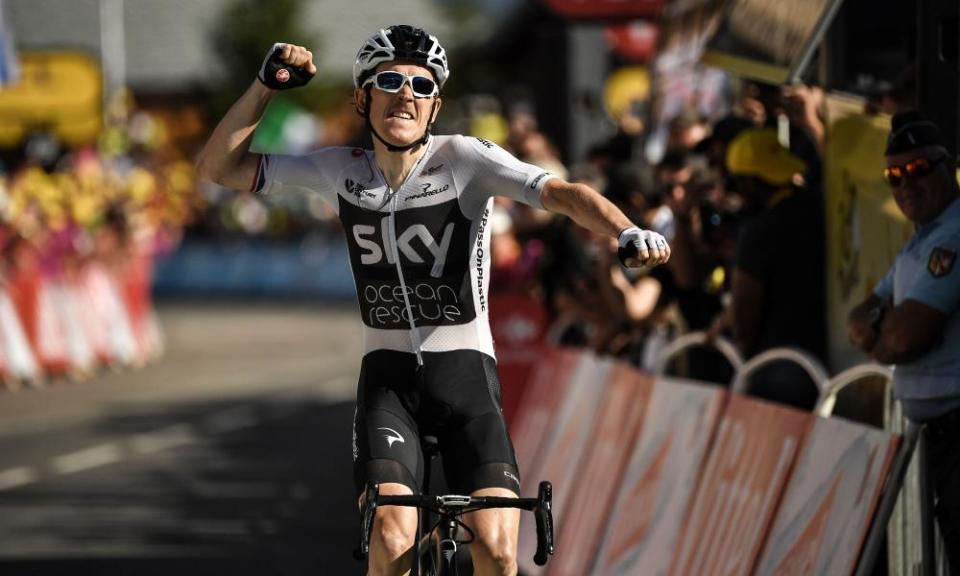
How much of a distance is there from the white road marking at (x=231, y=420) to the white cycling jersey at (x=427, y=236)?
11.6 m

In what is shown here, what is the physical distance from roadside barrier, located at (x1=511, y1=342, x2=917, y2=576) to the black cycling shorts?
104 cm

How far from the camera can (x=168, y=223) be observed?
42.3 meters

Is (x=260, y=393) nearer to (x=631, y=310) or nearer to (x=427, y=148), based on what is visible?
(x=631, y=310)

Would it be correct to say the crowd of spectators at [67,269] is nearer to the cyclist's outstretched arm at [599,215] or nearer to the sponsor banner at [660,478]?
the sponsor banner at [660,478]

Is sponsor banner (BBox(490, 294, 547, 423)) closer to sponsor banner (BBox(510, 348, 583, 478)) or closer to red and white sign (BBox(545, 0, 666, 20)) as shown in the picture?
sponsor banner (BBox(510, 348, 583, 478))

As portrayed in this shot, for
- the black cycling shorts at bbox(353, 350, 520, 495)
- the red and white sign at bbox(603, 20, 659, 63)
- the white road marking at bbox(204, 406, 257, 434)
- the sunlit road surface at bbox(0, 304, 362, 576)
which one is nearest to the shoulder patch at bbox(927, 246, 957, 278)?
the black cycling shorts at bbox(353, 350, 520, 495)

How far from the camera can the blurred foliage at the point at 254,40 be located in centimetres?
5706

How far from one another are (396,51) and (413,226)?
59 cm

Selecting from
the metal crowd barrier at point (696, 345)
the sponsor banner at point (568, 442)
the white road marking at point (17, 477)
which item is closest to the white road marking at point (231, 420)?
the white road marking at point (17, 477)

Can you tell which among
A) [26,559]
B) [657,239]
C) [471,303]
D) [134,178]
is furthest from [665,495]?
[134,178]

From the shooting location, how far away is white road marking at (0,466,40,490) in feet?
45.1

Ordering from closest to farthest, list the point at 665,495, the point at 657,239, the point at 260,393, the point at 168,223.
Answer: the point at 657,239 → the point at 665,495 → the point at 260,393 → the point at 168,223

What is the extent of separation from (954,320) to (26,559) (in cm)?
594

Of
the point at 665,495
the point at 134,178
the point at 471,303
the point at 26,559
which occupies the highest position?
the point at 471,303
